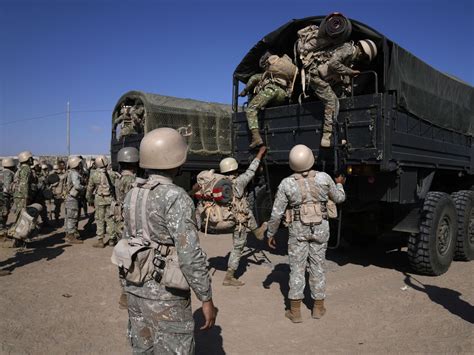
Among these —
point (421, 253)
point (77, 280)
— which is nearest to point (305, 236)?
point (421, 253)

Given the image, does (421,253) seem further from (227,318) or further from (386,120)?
(227,318)

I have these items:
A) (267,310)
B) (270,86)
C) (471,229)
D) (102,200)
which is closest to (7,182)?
(102,200)

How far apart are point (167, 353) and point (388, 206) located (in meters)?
4.54

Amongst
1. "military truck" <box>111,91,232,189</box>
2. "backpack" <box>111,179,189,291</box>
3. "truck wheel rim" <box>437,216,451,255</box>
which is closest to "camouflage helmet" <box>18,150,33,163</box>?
"military truck" <box>111,91,232,189</box>

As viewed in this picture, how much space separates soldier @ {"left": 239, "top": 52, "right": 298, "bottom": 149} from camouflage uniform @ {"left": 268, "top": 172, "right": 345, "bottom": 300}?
1.78 m

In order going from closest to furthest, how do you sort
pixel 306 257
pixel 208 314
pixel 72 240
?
pixel 208 314 → pixel 306 257 → pixel 72 240

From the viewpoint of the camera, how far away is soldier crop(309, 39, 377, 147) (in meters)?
4.65

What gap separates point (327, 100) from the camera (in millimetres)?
4703

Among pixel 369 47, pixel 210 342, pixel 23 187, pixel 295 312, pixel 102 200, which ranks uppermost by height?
pixel 369 47

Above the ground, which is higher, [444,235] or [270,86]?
[270,86]

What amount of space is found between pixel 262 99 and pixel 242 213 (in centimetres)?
173

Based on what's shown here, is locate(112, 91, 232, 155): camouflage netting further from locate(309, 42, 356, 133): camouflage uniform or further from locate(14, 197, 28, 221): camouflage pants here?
locate(309, 42, 356, 133): camouflage uniform

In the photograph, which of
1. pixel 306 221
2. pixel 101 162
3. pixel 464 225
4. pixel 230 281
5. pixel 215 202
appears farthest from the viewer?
pixel 101 162

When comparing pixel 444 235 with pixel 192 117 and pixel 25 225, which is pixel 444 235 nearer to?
pixel 25 225
